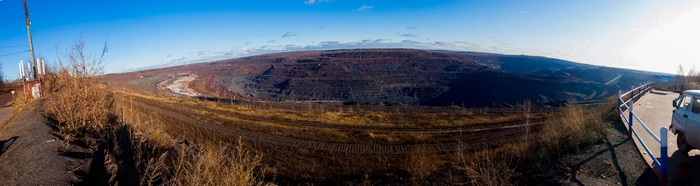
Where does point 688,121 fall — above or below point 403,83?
above

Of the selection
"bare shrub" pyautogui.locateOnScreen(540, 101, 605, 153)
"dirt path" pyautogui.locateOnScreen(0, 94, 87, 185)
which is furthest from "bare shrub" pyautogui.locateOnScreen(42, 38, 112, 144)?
"bare shrub" pyautogui.locateOnScreen(540, 101, 605, 153)

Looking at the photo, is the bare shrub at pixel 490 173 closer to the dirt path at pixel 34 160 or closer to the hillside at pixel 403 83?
the dirt path at pixel 34 160

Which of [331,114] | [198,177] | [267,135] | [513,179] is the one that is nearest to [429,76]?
[331,114]

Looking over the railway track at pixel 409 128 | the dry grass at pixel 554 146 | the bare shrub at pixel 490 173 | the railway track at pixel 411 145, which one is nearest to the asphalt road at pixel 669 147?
the dry grass at pixel 554 146

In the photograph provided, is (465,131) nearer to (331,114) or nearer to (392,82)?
(331,114)

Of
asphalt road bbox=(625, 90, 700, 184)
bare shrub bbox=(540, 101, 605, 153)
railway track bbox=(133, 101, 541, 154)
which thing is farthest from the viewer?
railway track bbox=(133, 101, 541, 154)

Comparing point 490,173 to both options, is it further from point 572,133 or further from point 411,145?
point 411,145

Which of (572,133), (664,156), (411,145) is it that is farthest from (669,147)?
(411,145)

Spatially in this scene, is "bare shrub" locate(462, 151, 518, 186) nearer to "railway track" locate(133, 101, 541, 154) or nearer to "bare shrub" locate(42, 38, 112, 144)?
"railway track" locate(133, 101, 541, 154)
